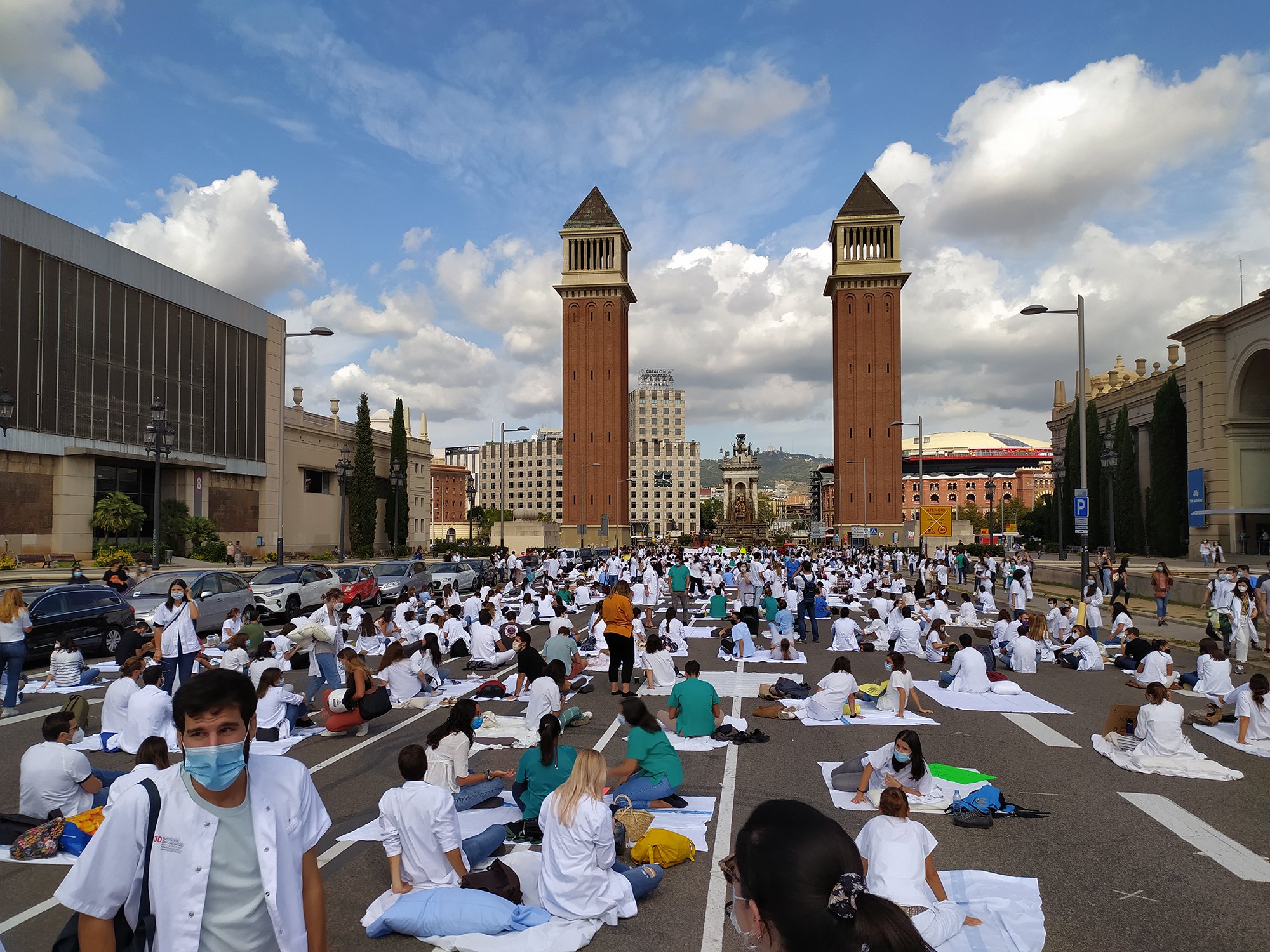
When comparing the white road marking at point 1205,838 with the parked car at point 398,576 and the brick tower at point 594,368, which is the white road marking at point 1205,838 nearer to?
the parked car at point 398,576

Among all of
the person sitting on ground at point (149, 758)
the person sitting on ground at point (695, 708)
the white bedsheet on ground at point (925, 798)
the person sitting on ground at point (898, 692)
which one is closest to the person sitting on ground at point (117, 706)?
the person sitting on ground at point (149, 758)

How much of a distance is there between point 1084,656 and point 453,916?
48.9ft

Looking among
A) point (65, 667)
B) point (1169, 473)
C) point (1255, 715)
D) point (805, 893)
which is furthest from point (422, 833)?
point (1169, 473)

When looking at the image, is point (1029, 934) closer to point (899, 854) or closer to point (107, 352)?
point (899, 854)

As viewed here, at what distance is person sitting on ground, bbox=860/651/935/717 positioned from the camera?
1169 centimetres

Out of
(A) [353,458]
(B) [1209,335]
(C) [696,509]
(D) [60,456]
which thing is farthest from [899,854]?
(C) [696,509]

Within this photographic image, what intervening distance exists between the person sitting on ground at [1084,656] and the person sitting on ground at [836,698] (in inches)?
286

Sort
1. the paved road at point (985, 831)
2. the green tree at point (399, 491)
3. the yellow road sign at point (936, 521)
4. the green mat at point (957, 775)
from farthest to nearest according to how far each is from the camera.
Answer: the green tree at point (399, 491), the yellow road sign at point (936, 521), the green mat at point (957, 775), the paved road at point (985, 831)

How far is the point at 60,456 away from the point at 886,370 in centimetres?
7349

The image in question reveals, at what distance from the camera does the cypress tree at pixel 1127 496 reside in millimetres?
56375

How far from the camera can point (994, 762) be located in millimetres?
9562

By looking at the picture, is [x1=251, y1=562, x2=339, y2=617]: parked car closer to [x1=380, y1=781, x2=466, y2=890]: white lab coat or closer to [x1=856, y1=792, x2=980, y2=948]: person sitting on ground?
[x1=380, y1=781, x2=466, y2=890]: white lab coat

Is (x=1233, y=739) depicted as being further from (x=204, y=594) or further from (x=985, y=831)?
(x=204, y=594)

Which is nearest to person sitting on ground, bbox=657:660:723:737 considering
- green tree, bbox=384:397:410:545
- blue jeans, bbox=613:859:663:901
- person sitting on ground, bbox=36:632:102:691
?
blue jeans, bbox=613:859:663:901
